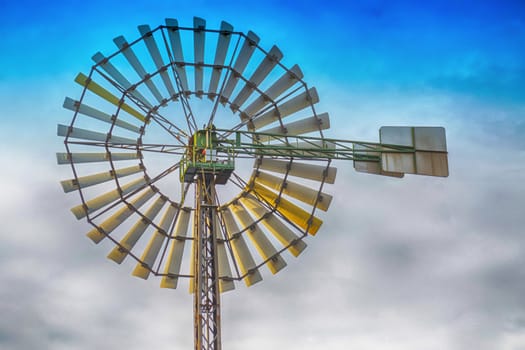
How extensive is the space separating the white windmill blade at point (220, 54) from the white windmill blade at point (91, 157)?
3.03 m

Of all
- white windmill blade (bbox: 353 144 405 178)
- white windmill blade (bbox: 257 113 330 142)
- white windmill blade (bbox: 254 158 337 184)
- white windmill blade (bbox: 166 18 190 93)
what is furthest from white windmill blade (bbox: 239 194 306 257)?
white windmill blade (bbox: 166 18 190 93)

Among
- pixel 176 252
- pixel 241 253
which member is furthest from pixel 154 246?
pixel 241 253

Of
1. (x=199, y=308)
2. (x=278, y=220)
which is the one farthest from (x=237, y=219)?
(x=199, y=308)

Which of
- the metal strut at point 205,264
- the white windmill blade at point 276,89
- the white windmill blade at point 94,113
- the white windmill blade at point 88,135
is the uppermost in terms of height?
the white windmill blade at point 276,89

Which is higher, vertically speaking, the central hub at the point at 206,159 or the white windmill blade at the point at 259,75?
the white windmill blade at the point at 259,75

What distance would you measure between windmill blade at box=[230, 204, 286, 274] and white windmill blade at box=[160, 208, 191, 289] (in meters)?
1.55

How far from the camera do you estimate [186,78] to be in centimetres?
2381

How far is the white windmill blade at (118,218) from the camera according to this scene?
23109 mm

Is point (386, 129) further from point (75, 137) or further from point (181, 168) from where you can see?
point (75, 137)

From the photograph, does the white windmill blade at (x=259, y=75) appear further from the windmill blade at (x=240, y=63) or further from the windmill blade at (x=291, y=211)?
the windmill blade at (x=291, y=211)

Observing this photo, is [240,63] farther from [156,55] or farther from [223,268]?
[223,268]

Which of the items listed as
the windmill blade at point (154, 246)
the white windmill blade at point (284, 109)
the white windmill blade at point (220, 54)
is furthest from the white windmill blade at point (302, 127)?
the windmill blade at point (154, 246)

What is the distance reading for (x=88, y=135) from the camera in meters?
23.0

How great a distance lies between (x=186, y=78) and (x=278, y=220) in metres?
5.19
